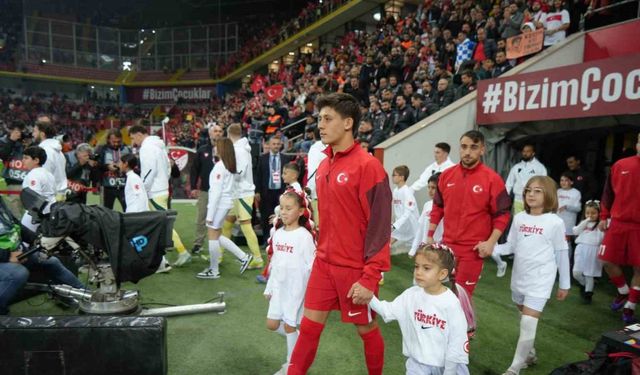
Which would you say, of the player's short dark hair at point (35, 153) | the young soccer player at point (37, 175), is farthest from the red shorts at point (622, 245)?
the player's short dark hair at point (35, 153)

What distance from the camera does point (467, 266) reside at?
139 inches

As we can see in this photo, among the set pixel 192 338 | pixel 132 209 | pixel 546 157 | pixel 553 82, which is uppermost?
pixel 553 82

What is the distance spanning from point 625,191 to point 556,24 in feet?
17.1

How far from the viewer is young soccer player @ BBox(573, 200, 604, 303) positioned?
5.52 m

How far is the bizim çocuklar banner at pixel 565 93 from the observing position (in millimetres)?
5613

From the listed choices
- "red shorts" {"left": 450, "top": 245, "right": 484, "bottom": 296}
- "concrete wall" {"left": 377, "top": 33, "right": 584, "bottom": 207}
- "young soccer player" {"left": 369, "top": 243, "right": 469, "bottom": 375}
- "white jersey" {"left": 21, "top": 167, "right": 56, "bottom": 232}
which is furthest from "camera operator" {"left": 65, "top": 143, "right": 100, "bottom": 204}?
"young soccer player" {"left": 369, "top": 243, "right": 469, "bottom": 375}

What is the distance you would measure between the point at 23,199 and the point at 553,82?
6.32 m

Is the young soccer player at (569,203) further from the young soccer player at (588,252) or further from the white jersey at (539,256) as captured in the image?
the white jersey at (539,256)

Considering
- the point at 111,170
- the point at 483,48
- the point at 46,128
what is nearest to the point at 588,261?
the point at 483,48

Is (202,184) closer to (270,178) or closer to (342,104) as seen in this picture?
(270,178)

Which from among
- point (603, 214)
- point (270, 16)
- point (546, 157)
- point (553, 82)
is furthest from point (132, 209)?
point (270, 16)

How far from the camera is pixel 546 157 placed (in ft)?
27.2

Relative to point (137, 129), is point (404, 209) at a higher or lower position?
lower

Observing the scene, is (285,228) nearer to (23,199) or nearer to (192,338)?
(192,338)
